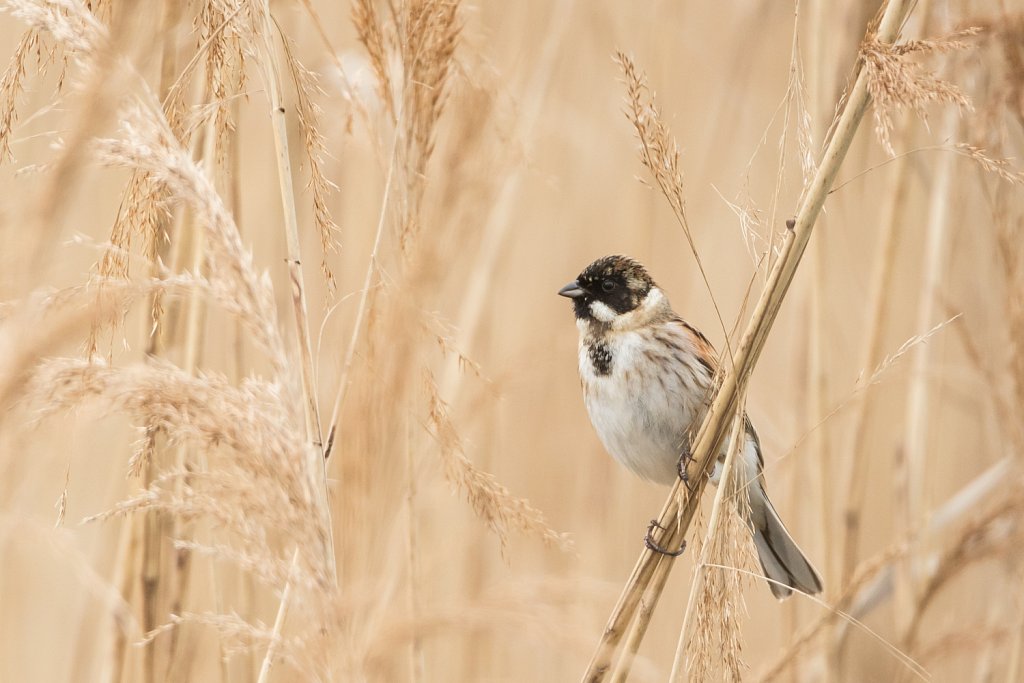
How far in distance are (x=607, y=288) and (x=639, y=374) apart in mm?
289

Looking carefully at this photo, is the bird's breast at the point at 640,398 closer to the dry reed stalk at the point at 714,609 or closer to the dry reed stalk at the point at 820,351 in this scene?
the dry reed stalk at the point at 820,351

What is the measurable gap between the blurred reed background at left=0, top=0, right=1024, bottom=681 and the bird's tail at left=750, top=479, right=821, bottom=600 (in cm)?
12

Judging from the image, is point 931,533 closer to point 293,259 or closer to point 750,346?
point 750,346

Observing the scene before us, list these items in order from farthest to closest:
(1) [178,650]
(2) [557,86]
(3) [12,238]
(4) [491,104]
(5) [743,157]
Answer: (5) [743,157], (2) [557,86], (1) [178,650], (4) [491,104], (3) [12,238]

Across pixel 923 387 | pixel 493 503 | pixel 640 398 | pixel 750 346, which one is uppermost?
pixel 640 398

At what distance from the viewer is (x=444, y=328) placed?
1.58m

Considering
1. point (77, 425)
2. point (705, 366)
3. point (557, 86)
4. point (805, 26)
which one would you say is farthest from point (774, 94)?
point (77, 425)

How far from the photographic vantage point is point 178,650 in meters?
1.94

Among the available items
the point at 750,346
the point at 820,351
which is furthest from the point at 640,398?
the point at 750,346

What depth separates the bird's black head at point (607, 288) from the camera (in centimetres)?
312

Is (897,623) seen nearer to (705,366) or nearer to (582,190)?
(705,366)

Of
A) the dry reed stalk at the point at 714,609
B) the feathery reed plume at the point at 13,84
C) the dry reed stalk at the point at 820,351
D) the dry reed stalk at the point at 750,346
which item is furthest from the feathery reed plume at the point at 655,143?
the dry reed stalk at the point at 820,351

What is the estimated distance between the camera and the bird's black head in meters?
3.12

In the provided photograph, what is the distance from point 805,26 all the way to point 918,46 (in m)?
1.66
